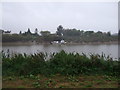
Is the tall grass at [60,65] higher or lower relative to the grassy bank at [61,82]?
higher

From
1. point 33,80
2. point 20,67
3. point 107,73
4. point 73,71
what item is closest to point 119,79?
point 107,73

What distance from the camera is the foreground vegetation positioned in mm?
3738

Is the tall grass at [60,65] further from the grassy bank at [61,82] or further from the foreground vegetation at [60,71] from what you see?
the grassy bank at [61,82]

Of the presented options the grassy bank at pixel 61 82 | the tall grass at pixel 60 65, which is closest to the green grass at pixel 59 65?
the tall grass at pixel 60 65

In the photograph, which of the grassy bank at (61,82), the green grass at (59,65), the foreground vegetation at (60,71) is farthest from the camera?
the green grass at (59,65)

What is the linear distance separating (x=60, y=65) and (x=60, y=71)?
1.13 ft

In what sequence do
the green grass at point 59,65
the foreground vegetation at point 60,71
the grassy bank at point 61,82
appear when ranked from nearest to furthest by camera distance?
the grassy bank at point 61,82 < the foreground vegetation at point 60,71 < the green grass at point 59,65

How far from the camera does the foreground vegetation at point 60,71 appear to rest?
3.74 m

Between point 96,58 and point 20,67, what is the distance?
81.6 inches

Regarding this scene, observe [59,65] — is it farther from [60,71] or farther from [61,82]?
[61,82]

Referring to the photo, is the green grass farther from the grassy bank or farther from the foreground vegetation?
the grassy bank

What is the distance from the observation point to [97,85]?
3.60 metres

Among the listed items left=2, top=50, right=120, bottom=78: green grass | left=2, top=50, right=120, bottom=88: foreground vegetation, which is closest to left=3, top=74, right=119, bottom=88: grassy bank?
left=2, top=50, right=120, bottom=88: foreground vegetation

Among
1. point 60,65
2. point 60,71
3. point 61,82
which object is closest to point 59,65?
point 60,65
